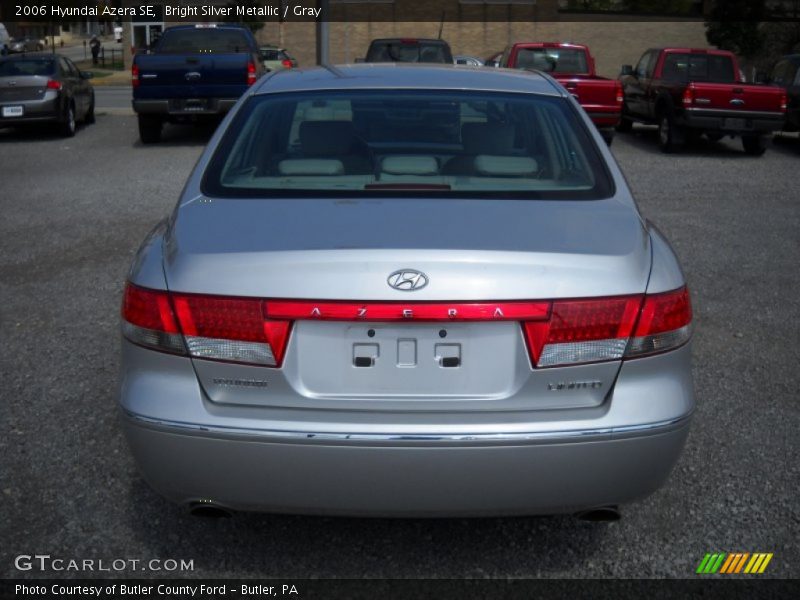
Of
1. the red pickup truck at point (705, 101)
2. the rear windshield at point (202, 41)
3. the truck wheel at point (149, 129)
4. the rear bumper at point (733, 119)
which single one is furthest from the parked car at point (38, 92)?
the rear bumper at point (733, 119)

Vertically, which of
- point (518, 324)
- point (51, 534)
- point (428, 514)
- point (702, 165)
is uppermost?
point (518, 324)

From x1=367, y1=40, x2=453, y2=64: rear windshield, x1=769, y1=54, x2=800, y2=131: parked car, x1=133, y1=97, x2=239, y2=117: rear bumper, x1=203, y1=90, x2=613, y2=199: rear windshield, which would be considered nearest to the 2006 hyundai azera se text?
x1=203, y1=90, x2=613, y2=199: rear windshield

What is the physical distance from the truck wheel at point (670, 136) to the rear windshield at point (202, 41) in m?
7.05

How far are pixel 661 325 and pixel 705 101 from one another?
1325 centimetres

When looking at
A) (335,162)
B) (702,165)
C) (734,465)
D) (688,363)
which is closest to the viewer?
(688,363)

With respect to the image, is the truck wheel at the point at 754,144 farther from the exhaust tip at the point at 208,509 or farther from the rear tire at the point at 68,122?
the exhaust tip at the point at 208,509

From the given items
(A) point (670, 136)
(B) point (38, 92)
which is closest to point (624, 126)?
(A) point (670, 136)

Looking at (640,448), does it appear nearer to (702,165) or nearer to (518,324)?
(518,324)

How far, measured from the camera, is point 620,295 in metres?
2.93

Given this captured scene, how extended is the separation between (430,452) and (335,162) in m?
1.44

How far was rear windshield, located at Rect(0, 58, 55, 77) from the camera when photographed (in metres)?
17.5

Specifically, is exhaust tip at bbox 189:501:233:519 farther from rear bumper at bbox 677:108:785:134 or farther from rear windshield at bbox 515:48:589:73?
rear windshield at bbox 515:48:589:73

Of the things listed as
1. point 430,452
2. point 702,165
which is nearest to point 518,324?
point 430,452

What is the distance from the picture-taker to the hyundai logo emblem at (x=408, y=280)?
2.83m
